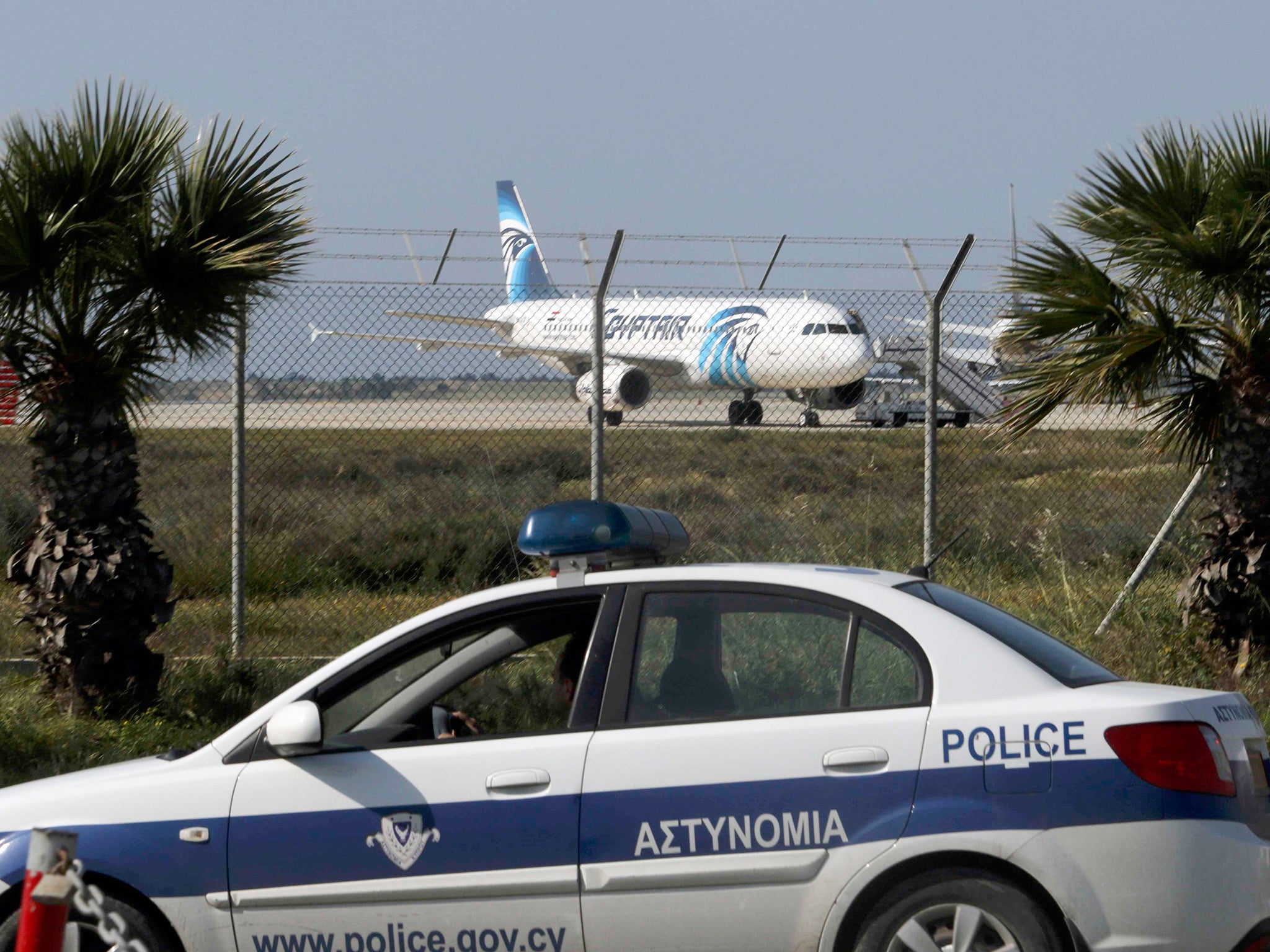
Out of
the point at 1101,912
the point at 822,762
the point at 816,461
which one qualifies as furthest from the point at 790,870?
the point at 816,461

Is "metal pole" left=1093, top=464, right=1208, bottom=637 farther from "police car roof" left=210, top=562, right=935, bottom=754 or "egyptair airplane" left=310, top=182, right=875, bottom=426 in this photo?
Answer: "egyptair airplane" left=310, top=182, right=875, bottom=426

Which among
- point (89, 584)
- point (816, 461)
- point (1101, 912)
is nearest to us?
point (1101, 912)

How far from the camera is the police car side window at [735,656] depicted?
4012 millimetres

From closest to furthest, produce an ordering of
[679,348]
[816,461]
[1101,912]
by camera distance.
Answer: [1101,912], [816,461], [679,348]

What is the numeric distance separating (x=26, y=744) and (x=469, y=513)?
750 cm

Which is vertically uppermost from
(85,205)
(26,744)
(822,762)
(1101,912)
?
(85,205)

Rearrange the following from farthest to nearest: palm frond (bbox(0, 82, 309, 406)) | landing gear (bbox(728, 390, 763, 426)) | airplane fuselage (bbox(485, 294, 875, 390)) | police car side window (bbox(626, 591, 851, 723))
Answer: airplane fuselage (bbox(485, 294, 875, 390)), landing gear (bbox(728, 390, 763, 426)), palm frond (bbox(0, 82, 309, 406)), police car side window (bbox(626, 591, 851, 723))

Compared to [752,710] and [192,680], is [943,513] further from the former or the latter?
[752,710]

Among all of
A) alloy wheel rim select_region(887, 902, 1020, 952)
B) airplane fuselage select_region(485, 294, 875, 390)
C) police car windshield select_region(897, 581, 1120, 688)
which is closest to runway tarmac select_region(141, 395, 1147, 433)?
police car windshield select_region(897, 581, 1120, 688)

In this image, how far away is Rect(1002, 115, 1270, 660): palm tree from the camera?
315 inches

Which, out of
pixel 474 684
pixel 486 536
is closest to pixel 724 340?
pixel 486 536

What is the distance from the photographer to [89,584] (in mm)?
7668

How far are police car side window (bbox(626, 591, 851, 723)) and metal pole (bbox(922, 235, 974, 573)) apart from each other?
5038 millimetres

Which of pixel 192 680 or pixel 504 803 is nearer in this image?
pixel 504 803
